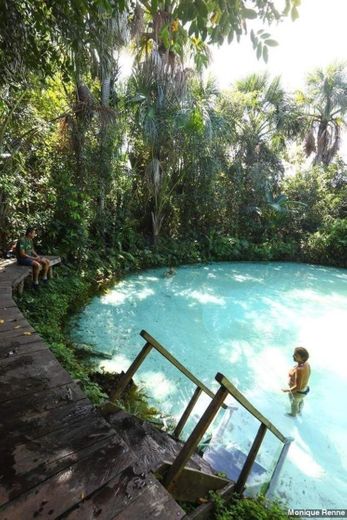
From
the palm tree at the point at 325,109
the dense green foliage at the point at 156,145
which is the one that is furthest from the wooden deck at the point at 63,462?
the palm tree at the point at 325,109

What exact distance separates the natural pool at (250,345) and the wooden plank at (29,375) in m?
2.03

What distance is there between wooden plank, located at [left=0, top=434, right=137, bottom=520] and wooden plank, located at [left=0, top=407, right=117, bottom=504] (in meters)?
0.03

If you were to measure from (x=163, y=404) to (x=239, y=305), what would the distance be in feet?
13.5

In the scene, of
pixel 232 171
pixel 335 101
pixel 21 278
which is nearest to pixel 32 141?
pixel 21 278

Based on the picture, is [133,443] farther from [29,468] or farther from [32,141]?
[32,141]

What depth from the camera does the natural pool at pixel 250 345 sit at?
11.2 ft

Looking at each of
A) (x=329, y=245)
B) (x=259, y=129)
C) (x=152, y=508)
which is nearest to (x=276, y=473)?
(x=152, y=508)

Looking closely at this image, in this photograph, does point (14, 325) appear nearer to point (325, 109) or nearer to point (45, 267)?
point (45, 267)

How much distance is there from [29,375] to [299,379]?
301 centimetres

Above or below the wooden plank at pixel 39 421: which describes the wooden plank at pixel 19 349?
above

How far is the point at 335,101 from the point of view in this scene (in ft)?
47.4

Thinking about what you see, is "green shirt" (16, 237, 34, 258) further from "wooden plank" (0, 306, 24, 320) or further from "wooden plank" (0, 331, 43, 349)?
"wooden plank" (0, 331, 43, 349)

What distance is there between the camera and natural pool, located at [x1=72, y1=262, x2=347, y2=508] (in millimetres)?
3412

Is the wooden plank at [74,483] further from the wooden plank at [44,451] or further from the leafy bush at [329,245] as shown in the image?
the leafy bush at [329,245]
